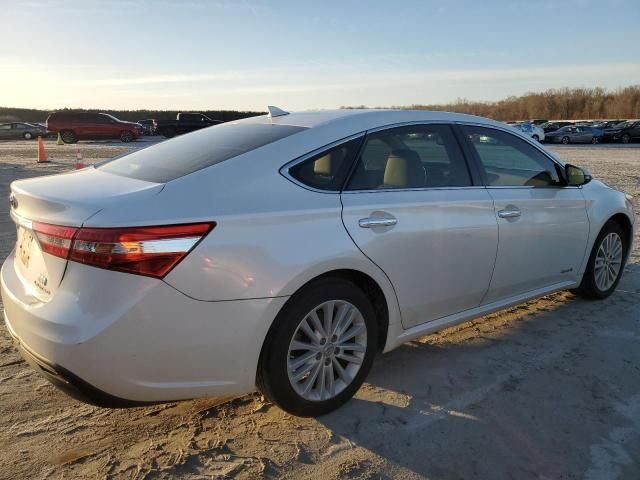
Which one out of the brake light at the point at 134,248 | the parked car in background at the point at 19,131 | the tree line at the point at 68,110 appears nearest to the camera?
the brake light at the point at 134,248

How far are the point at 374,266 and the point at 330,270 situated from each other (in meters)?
0.32

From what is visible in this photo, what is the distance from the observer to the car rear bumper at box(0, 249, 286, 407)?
2.41m

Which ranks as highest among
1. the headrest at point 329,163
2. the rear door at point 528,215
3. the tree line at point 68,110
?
the tree line at point 68,110

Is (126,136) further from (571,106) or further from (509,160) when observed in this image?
(571,106)

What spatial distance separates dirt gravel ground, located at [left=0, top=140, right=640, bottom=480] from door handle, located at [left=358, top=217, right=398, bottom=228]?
1.03 metres

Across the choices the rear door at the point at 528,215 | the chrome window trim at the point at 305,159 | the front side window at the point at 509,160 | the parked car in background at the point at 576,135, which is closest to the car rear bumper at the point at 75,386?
the chrome window trim at the point at 305,159

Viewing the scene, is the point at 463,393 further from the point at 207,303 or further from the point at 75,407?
the point at 75,407

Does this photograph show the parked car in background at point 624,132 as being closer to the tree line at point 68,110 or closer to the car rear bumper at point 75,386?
the tree line at point 68,110

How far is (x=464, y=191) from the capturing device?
371 cm

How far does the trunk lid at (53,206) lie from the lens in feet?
8.39

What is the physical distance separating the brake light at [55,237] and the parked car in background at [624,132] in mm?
41104

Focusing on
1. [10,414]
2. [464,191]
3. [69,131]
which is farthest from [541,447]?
[69,131]

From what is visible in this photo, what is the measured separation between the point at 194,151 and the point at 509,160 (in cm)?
235

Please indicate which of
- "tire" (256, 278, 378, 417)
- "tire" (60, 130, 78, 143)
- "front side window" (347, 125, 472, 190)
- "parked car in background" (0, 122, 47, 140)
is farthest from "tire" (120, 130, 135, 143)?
"tire" (256, 278, 378, 417)
